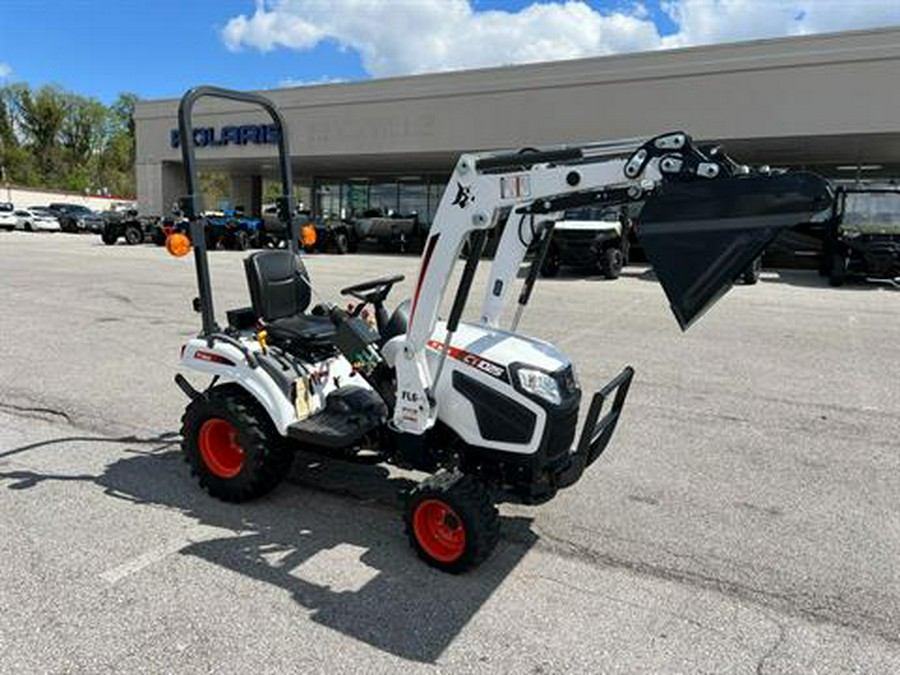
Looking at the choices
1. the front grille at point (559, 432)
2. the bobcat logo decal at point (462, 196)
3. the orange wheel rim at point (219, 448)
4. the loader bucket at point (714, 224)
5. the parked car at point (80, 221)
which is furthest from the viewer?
the parked car at point (80, 221)

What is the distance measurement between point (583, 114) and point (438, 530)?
69.1ft

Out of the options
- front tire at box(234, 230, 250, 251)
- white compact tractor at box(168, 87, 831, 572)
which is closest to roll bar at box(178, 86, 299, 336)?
white compact tractor at box(168, 87, 831, 572)

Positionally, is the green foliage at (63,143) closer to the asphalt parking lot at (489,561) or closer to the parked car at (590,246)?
the parked car at (590,246)

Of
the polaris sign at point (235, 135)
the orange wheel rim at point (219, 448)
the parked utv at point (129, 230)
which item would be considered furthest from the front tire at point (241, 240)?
the orange wheel rim at point (219, 448)

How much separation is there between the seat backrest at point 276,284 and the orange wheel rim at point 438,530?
5.45ft

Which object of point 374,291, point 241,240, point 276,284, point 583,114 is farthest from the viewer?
point 241,240

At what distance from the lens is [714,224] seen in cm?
277

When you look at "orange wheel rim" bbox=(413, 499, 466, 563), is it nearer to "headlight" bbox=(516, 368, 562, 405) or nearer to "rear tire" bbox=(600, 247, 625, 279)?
"headlight" bbox=(516, 368, 562, 405)

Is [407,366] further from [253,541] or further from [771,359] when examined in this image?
[771,359]

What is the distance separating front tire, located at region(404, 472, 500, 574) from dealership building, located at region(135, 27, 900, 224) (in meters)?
19.7

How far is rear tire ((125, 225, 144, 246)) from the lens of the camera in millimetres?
Result: 29141

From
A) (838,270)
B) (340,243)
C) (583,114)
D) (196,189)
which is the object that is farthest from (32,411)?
(340,243)

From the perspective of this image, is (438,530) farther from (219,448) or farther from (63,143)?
(63,143)

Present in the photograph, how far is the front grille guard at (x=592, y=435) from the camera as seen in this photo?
11.0 ft
